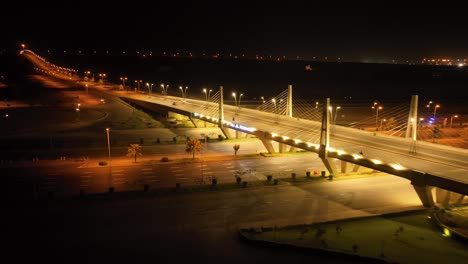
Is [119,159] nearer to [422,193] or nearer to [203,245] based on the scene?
[203,245]

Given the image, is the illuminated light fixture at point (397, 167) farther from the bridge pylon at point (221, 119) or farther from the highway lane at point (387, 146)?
the bridge pylon at point (221, 119)

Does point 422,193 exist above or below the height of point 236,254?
above

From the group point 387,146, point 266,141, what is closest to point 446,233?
point 387,146

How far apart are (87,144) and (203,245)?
26706 millimetres

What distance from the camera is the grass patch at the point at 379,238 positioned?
19719 millimetres

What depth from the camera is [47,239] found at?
21688 millimetres

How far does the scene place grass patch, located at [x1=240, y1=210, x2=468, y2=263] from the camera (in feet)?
64.7

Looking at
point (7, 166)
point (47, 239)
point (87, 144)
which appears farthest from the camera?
point (87, 144)

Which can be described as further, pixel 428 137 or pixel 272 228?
pixel 428 137

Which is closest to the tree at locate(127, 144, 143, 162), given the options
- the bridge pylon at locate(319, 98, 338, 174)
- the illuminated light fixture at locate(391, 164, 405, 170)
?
the bridge pylon at locate(319, 98, 338, 174)

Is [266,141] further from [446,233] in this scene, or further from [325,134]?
[446,233]

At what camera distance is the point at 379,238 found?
21.4 meters

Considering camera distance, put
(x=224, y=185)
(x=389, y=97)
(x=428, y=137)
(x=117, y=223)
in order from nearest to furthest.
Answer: (x=117, y=223), (x=224, y=185), (x=428, y=137), (x=389, y=97)

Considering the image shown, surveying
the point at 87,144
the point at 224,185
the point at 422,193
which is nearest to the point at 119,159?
the point at 87,144
